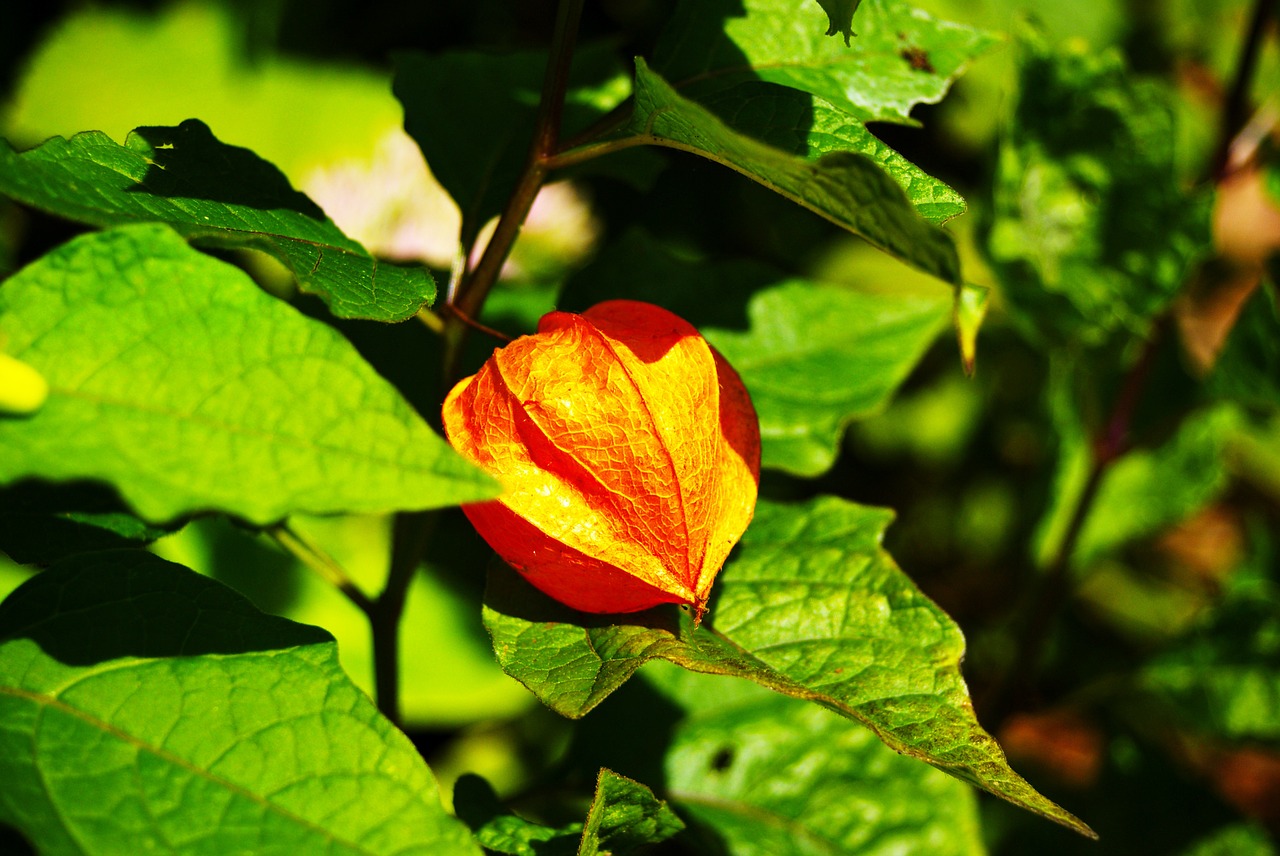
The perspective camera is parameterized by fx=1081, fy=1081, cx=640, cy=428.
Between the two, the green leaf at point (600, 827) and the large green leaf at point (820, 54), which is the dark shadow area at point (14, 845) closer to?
the green leaf at point (600, 827)

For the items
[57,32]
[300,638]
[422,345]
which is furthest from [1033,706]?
[57,32]

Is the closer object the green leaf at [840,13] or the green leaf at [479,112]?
the green leaf at [840,13]

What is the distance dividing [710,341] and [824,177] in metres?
0.58

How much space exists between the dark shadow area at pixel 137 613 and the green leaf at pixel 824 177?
1.45ft

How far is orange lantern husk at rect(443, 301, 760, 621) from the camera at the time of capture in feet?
2.65

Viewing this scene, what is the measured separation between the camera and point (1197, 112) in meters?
2.86

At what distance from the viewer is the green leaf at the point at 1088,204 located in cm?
152

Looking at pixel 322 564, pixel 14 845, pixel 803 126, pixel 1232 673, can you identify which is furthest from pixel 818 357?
pixel 1232 673

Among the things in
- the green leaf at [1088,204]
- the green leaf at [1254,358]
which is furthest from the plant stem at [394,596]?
the green leaf at [1254,358]

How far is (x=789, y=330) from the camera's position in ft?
4.19

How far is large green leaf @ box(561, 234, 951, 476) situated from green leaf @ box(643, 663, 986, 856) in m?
0.40

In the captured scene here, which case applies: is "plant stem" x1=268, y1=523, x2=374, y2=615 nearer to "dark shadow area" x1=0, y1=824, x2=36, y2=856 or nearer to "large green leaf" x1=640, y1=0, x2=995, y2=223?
"dark shadow area" x1=0, y1=824, x2=36, y2=856

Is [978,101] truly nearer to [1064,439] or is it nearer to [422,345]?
[1064,439]

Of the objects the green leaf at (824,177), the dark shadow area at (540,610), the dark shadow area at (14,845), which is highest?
the green leaf at (824,177)
